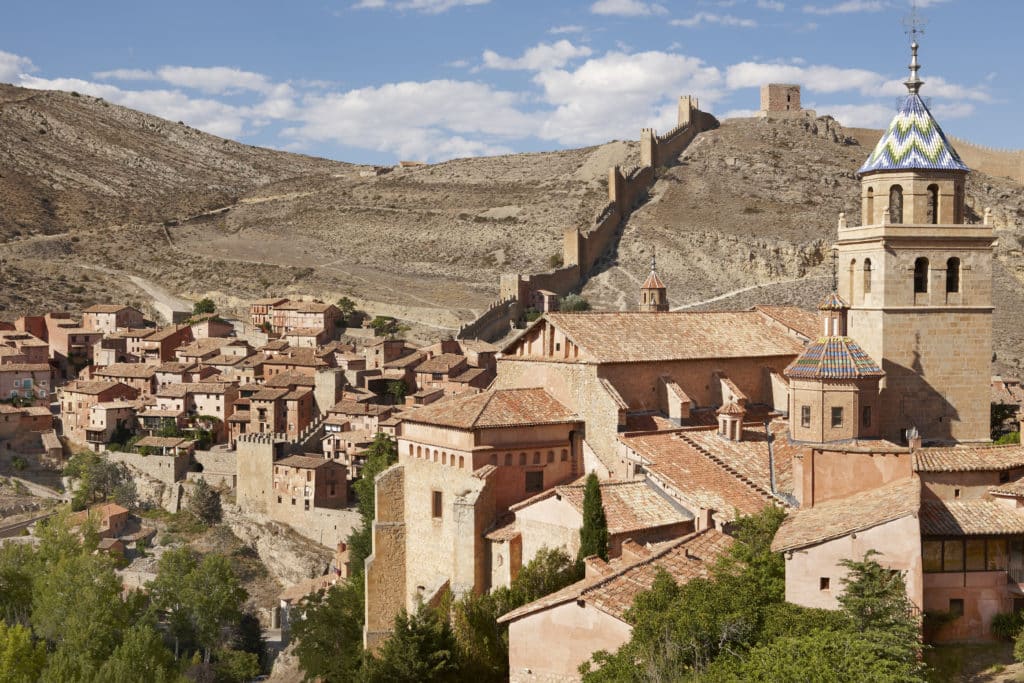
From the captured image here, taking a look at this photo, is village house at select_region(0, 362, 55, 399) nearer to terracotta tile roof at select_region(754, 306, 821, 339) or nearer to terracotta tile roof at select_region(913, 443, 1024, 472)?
terracotta tile roof at select_region(754, 306, 821, 339)

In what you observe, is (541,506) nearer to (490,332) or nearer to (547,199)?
(490,332)

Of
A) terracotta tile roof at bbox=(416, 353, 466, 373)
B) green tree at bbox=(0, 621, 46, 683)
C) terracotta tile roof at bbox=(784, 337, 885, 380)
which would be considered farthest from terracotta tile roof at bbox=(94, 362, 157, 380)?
terracotta tile roof at bbox=(784, 337, 885, 380)

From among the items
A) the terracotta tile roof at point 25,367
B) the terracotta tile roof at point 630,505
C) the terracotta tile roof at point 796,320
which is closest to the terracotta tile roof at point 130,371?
the terracotta tile roof at point 25,367

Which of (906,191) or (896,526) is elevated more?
(906,191)

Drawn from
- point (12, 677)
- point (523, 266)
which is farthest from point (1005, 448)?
point (523, 266)

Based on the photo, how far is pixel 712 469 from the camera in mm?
22094

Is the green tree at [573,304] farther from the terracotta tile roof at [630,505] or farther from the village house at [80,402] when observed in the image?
the terracotta tile roof at [630,505]

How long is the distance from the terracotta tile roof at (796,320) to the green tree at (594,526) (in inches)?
371

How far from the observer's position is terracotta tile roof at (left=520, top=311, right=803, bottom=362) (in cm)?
2461

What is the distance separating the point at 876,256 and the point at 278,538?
30519mm

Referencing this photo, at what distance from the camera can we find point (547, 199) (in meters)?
95.5

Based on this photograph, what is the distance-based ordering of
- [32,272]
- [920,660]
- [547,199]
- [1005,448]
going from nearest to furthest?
1. [920,660]
2. [1005,448]
3. [32,272]
4. [547,199]

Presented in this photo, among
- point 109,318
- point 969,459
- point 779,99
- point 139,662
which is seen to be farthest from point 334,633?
Result: point 779,99

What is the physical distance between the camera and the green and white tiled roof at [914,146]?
883 inches
